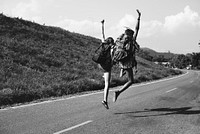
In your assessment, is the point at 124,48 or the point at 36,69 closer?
the point at 124,48

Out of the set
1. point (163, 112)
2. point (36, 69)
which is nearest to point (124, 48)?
point (163, 112)

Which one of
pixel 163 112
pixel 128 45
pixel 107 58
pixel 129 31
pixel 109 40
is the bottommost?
pixel 163 112

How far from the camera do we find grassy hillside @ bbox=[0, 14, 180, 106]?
33.3ft

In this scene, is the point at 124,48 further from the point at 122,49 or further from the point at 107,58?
the point at 107,58

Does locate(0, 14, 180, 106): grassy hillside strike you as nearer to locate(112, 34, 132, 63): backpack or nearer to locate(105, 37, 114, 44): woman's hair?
locate(105, 37, 114, 44): woman's hair

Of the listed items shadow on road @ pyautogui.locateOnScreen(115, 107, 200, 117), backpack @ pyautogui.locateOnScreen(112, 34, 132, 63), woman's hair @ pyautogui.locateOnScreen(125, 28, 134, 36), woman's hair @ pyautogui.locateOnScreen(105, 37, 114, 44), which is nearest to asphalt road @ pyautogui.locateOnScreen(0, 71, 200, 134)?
shadow on road @ pyautogui.locateOnScreen(115, 107, 200, 117)

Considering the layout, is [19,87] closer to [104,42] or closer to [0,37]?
[104,42]

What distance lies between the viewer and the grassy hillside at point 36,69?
33.3 feet

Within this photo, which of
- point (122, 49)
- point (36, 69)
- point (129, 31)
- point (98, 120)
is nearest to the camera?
point (98, 120)

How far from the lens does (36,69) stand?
16.2m

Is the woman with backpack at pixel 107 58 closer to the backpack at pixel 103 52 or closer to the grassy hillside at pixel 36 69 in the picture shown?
the backpack at pixel 103 52

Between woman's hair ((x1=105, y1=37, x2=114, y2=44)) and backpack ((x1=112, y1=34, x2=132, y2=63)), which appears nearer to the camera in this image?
backpack ((x1=112, y1=34, x2=132, y2=63))

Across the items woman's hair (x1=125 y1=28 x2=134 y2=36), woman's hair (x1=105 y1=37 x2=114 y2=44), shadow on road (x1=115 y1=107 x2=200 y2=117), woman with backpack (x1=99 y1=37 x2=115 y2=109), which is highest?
woman's hair (x1=125 y1=28 x2=134 y2=36)

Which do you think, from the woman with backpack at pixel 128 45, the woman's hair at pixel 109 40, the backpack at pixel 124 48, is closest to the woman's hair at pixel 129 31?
the woman with backpack at pixel 128 45
